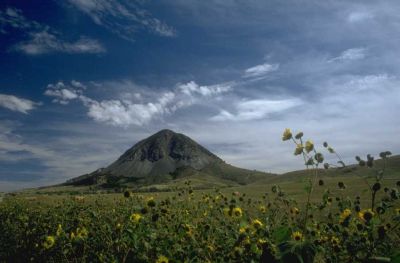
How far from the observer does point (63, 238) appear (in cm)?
680

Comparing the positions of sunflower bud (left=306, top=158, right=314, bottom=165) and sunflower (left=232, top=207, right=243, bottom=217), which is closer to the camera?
sunflower bud (left=306, top=158, right=314, bottom=165)

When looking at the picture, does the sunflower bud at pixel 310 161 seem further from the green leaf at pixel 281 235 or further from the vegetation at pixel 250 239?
the green leaf at pixel 281 235

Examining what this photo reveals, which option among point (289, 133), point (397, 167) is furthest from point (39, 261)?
point (397, 167)

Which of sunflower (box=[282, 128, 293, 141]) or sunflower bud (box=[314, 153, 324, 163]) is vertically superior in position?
sunflower (box=[282, 128, 293, 141])

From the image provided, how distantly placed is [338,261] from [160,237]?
281 centimetres

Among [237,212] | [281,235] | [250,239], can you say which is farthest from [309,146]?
[237,212]

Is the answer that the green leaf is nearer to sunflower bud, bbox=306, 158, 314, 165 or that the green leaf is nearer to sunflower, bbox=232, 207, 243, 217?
sunflower bud, bbox=306, 158, 314, 165

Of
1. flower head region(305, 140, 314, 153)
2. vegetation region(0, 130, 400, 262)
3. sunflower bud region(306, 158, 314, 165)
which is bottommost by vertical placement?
A: vegetation region(0, 130, 400, 262)

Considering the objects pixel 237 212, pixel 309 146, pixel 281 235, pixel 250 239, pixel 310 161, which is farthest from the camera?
pixel 237 212

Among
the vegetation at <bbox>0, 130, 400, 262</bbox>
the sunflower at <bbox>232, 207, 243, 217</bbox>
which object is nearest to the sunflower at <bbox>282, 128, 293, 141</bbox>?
the vegetation at <bbox>0, 130, 400, 262</bbox>

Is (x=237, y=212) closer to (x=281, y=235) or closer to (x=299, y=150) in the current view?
(x=299, y=150)

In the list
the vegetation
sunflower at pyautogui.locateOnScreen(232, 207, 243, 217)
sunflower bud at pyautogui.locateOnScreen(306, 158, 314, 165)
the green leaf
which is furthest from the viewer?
sunflower at pyautogui.locateOnScreen(232, 207, 243, 217)

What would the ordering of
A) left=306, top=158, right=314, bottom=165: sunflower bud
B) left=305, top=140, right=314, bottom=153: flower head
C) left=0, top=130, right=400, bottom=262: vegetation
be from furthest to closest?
left=305, top=140, right=314, bottom=153: flower head, left=306, top=158, right=314, bottom=165: sunflower bud, left=0, top=130, right=400, bottom=262: vegetation

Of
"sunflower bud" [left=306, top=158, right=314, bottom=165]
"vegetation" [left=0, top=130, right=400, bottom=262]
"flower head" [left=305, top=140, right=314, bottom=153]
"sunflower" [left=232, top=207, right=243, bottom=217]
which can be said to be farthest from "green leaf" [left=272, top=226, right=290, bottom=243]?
"sunflower" [left=232, top=207, right=243, bottom=217]
